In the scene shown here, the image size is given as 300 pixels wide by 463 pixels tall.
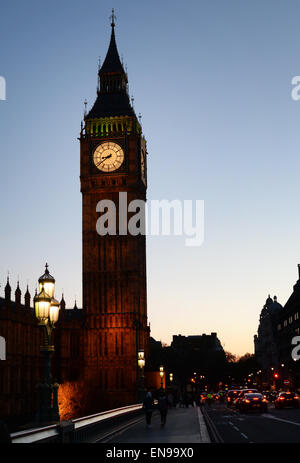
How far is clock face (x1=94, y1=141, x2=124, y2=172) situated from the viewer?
10738 centimetres

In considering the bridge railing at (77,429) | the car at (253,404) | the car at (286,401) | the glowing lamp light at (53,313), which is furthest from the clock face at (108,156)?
the glowing lamp light at (53,313)

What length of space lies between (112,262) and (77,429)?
79567 millimetres

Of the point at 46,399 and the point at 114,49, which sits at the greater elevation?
the point at 114,49

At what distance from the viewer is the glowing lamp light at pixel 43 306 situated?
22625mm

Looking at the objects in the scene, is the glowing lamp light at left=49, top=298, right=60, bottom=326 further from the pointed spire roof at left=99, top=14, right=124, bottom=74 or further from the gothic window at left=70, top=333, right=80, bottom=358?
the pointed spire roof at left=99, top=14, right=124, bottom=74

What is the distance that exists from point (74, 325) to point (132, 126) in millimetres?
31881

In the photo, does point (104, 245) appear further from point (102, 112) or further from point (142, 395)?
point (142, 395)

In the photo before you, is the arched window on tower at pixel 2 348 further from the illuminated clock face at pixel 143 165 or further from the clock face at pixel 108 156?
the illuminated clock face at pixel 143 165

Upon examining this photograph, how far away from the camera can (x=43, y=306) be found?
2264cm

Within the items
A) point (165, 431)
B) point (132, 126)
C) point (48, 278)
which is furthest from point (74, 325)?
point (48, 278)

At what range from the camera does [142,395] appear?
5822cm

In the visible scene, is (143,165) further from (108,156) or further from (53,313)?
(53,313)

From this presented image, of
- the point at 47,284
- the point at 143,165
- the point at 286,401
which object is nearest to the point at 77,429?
the point at 47,284

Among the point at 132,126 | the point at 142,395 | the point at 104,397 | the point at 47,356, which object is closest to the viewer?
the point at 47,356
